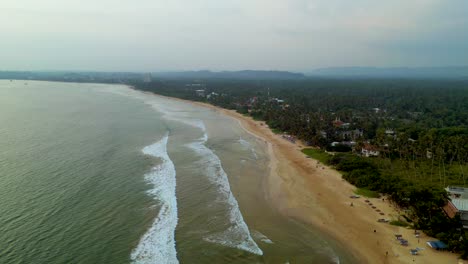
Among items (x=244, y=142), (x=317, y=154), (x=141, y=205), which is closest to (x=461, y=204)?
(x=317, y=154)

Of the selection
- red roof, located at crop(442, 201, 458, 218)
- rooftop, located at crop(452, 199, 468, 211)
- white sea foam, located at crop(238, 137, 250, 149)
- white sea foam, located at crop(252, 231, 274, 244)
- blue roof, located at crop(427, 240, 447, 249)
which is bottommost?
white sea foam, located at crop(238, 137, 250, 149)

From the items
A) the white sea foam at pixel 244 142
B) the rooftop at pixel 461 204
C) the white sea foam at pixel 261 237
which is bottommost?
the white sea foam at pixel 244 142

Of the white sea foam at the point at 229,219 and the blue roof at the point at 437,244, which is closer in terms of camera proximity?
the blue roof at the point at 437,244

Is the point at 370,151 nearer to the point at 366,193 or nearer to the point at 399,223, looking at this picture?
the point at 366,193

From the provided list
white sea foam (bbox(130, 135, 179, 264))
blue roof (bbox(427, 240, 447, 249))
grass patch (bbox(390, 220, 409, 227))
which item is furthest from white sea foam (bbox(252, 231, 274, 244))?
blue roof (bbox(427, 240, 447, 249))

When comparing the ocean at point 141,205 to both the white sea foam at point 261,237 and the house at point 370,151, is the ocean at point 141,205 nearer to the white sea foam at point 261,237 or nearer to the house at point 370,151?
the white sea foam at point 261,237

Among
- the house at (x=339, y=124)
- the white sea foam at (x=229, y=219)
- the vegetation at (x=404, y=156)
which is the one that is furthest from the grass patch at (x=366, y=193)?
the house at (x=339, y=124)

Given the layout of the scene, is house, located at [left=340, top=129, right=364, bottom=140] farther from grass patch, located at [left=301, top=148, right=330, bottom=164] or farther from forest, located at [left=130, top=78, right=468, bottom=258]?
grass patch, located at [left=301, top=148, right=330, bottom=164]

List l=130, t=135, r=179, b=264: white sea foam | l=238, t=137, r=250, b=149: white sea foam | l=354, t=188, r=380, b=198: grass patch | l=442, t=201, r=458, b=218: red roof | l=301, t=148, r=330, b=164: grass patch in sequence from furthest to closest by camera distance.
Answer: l=238, t=137, r=250, b=149: white sea foam < l=301, t=148, r=330, b=164: grass patch < l=354, t=188, r=380, b=198: grass patch < l=442, t=201, r=458, b=218: red roof < l=130, t=135, r=179, b=264: white sea foam
